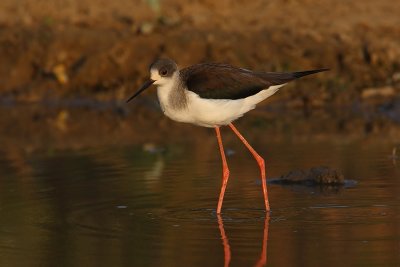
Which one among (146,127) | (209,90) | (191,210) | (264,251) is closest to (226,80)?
(209,90)

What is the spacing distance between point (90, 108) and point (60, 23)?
2208mm

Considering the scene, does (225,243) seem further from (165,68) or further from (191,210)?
(165,68)

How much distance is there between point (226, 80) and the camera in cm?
838

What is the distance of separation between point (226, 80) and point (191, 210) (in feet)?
3.14

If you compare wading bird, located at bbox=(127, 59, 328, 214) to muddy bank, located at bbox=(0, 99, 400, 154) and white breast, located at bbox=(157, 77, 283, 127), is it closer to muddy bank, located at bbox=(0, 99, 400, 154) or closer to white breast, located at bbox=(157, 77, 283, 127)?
white breast, located at bbox=(157, 77, 283, 127)

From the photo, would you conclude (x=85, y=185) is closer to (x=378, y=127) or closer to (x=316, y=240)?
(x=316, y=240)

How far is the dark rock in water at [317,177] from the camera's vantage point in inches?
361

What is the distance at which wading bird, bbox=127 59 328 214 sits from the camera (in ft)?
26.7

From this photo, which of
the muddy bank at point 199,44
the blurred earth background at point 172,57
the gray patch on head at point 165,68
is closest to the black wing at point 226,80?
the gray patch on head at point 165,68

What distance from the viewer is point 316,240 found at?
23.3 ft

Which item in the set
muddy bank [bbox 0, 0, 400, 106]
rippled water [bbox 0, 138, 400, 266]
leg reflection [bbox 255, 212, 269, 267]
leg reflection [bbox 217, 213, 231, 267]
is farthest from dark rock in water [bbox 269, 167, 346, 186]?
muddy bank [bbox 0, 0, 400, 106]

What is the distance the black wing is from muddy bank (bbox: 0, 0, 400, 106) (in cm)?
600

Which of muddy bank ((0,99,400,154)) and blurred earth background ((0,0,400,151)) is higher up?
blurred earth background ((0,0,400,151))

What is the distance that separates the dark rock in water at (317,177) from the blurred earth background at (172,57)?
3.55m
